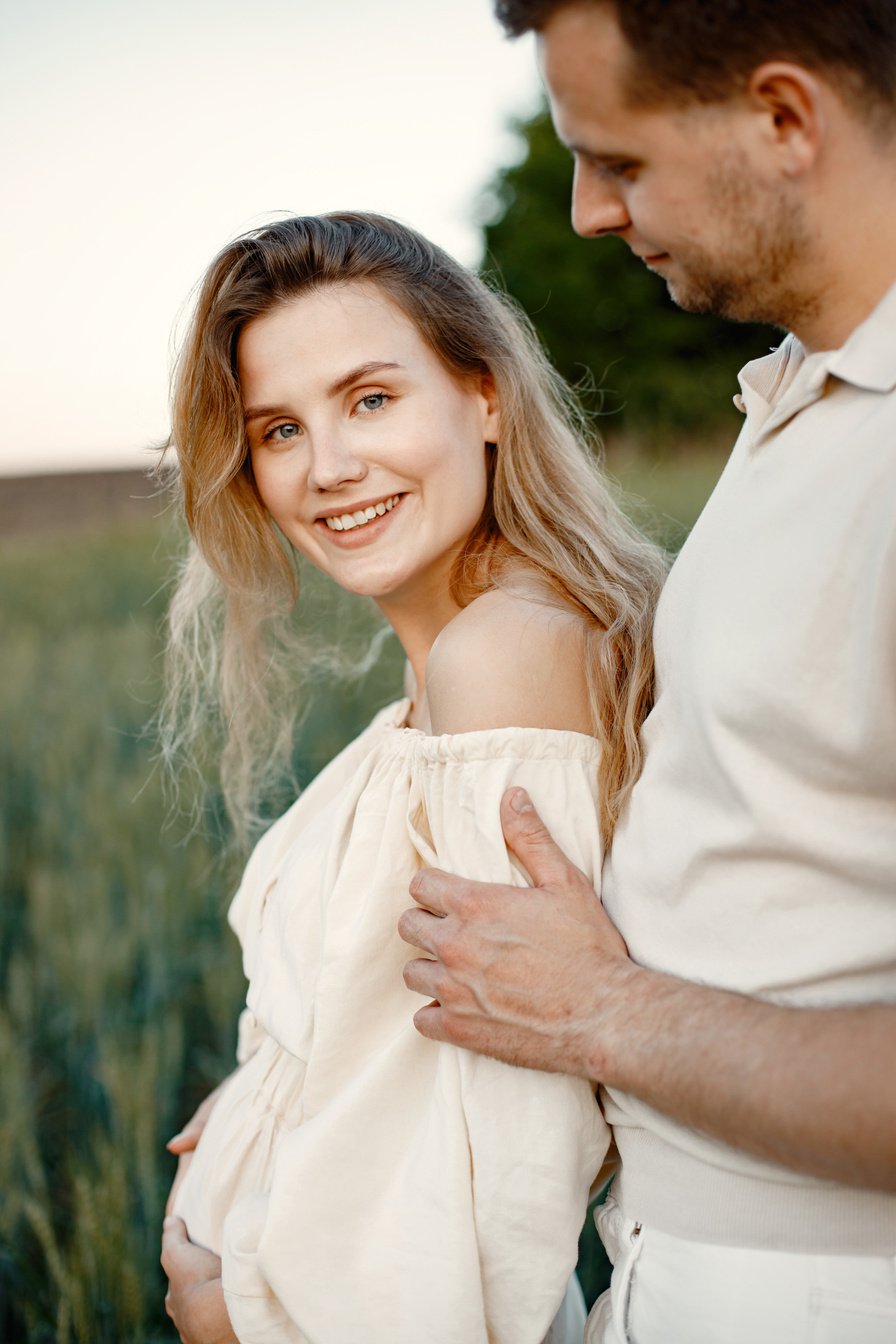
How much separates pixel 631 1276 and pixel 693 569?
78 centimetres

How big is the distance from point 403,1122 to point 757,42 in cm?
123

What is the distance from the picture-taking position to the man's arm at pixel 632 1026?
3.52 ft

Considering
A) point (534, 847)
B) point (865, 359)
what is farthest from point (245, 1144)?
point (865, 359)

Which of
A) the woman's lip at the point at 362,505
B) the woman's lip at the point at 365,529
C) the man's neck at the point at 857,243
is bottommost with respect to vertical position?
the woman's lip at the point at 365,529

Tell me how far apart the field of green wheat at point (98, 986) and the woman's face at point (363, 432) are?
39.4 inches

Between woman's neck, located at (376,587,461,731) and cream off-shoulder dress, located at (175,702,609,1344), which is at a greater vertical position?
woman's neck, located at (376,587,461,731)

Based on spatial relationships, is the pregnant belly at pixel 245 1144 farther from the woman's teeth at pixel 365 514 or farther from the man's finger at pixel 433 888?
the woman's teeth at pixel 365 514

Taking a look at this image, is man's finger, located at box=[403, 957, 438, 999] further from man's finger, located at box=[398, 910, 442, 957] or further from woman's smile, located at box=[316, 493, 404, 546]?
woman's smile, located at box=[316, 493, 404, 546]

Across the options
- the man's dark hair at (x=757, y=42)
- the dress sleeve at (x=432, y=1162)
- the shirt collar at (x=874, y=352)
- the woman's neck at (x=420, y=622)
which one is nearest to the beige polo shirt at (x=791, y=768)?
the shirt collar at (x=874, y=352)

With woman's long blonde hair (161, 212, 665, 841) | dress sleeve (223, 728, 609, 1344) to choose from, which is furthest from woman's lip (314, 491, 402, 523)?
dress sleeve (223, 728, 609, 1344)

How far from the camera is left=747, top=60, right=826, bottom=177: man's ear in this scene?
3.75 ft

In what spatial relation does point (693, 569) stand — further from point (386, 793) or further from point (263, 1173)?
point (263, 1173)

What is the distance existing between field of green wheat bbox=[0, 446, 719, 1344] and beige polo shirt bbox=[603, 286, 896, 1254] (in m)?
1.06

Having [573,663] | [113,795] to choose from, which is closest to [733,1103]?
[573,663]
